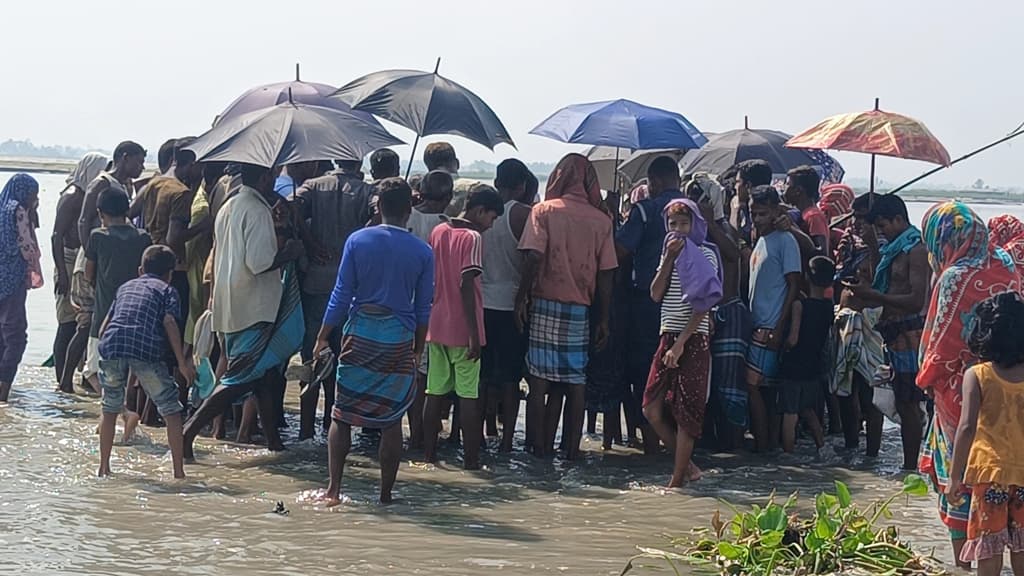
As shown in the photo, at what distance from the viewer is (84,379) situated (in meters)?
10.5

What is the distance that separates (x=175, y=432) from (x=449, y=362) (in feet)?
5.48

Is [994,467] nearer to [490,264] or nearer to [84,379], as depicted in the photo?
[490,264]

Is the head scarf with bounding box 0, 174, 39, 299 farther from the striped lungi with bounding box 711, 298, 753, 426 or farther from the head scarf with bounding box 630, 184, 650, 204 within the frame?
the striped lungi with bounding box 711, 298, 753, 426

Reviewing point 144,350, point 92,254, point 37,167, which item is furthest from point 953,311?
point 37,167

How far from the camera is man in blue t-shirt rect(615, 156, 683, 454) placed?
8125 mm

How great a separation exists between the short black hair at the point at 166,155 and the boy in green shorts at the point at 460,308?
265cm

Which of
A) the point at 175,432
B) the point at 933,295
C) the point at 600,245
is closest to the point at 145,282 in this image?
the point at 175,432

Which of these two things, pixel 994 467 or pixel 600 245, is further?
pixel 600 245

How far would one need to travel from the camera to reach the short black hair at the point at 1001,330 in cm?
533

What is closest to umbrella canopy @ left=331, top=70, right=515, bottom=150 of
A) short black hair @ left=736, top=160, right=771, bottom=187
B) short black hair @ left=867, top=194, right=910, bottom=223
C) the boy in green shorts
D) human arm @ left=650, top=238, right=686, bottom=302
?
the boy in green shorts

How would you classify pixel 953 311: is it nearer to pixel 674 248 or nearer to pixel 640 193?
pixel 674 248

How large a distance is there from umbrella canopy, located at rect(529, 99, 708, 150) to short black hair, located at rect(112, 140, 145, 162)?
115 inches

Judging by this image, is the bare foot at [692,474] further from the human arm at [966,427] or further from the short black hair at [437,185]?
the human arm at [966,427]

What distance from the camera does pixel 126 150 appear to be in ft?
31.3
